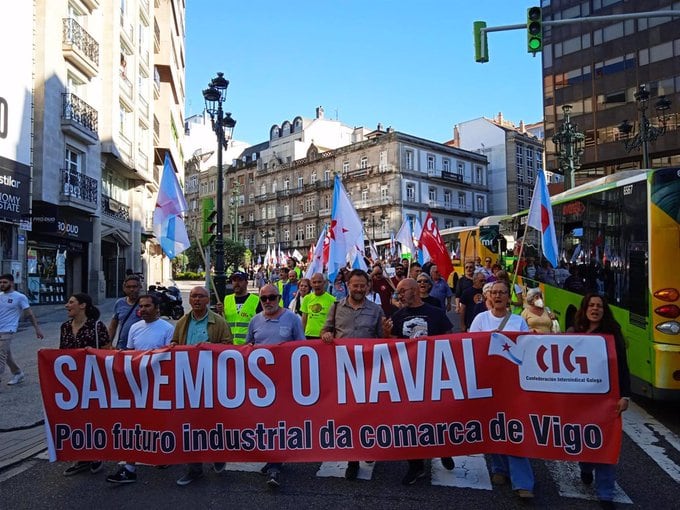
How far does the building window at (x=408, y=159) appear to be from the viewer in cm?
5844

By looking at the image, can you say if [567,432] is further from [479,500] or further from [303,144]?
[303,144]

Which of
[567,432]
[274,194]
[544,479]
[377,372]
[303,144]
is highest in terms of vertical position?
[303,144]

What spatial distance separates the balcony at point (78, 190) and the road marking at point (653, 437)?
65.3ft

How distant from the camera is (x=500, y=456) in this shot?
466cm

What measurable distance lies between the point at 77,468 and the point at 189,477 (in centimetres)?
107

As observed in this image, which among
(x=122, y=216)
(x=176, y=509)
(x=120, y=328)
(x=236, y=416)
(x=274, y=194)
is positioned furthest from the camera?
(x=274, y=194)

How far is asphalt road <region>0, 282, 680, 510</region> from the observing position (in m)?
4.20

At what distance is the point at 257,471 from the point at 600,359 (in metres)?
3.02

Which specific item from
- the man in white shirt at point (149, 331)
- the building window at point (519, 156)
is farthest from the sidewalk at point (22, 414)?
the building window at point (519, 156)

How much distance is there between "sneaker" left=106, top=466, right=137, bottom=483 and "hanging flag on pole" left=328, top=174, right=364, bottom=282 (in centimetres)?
537

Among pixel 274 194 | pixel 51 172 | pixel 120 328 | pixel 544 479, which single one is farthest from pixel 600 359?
pixel 274 194

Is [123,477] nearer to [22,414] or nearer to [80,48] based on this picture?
[22,414]

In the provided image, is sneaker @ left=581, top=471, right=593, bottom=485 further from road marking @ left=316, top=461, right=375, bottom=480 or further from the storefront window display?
the storefront window display

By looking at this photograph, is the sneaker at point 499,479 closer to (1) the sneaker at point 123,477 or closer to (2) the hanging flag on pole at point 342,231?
(1) the sneaker at point 123,477
